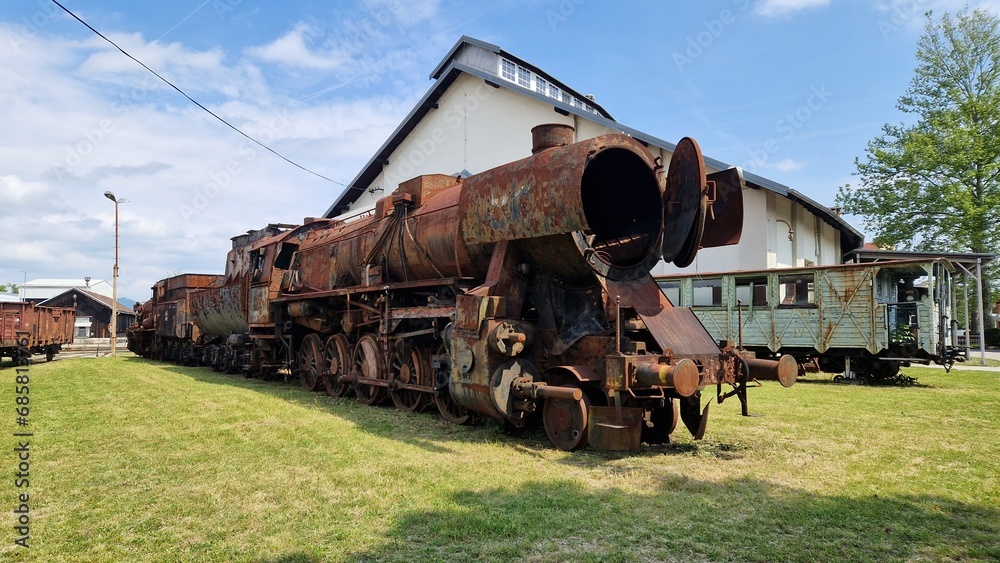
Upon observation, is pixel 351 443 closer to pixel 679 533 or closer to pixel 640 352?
pixel 640 352

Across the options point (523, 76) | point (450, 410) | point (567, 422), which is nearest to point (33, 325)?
point (450, 410)

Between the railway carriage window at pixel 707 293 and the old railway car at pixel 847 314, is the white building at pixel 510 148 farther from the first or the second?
the old railway car at pixel 847 314

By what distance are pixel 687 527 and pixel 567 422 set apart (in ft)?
7.72

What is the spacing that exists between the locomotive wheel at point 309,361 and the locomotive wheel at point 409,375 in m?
3.15

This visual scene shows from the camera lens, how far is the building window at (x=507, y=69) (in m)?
27.1

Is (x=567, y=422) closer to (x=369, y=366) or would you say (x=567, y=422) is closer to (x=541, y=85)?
(x=369, y=366)

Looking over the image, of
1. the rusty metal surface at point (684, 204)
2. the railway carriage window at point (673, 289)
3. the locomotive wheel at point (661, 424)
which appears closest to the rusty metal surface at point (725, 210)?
the rusty metal surface at point (684, 204)

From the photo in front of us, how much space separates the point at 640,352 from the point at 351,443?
3.36 m

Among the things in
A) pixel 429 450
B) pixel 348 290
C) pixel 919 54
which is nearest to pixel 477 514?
pixel 429 450

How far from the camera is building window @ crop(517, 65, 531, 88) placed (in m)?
28.7

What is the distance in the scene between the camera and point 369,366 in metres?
10.4

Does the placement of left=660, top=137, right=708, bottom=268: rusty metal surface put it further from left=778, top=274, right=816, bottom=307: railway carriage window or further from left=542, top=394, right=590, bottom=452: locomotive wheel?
left=778, top=274, right=816, bottom=307: railway carriage window

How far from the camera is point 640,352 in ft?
20.9

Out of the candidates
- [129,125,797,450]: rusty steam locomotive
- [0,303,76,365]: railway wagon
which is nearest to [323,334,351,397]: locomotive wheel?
[129,125,797,450]: rusty steam locomotive
